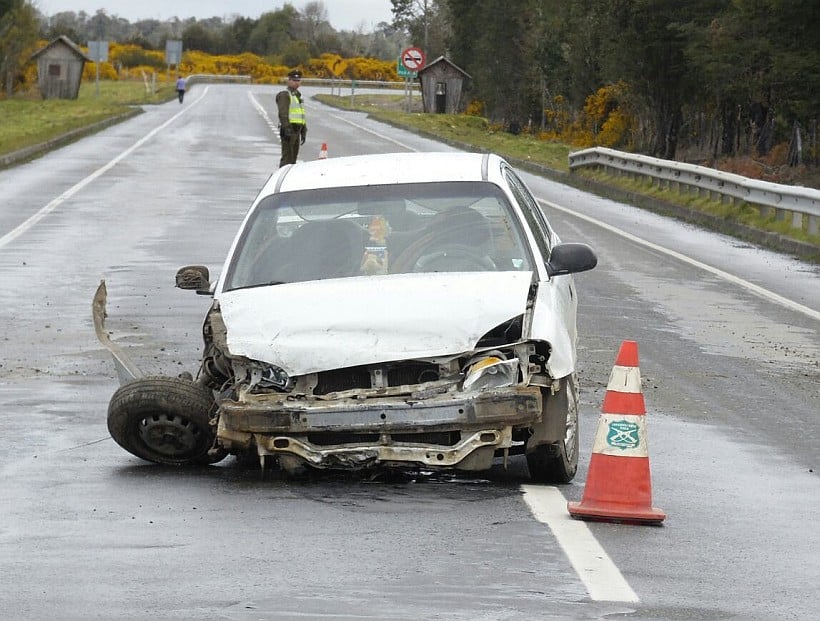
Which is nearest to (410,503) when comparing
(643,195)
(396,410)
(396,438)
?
(396,438)

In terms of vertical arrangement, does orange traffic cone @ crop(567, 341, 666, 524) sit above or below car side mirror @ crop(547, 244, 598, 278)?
below

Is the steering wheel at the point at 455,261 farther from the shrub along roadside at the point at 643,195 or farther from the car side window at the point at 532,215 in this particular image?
the shrub along roadside at the point at 643,195

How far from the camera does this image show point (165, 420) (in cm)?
781

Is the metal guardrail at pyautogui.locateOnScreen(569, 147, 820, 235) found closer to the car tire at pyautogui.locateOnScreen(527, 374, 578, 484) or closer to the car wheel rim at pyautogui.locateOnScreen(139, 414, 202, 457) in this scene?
the car tire at pyautogui.locateOnScreen(527, 374, 578, 484)

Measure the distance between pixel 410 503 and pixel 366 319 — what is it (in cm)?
87

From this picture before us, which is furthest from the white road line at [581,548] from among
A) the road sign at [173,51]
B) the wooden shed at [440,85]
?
the road sign at [173,51]

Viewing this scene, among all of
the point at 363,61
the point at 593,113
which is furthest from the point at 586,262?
the point at 363,61

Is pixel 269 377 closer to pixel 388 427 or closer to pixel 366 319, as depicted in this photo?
pixel 366 319

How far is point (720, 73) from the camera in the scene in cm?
4291

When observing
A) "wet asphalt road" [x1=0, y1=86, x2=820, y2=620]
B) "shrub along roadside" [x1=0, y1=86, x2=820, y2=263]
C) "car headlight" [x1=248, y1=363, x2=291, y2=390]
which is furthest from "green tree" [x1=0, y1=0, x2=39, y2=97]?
"car headlight" [x1=248, y1=363, x2=291, y2=390]

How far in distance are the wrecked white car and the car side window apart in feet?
0.18

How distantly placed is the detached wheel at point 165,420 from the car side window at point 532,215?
2009 millimetres

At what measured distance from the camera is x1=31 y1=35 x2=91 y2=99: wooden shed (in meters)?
93.4

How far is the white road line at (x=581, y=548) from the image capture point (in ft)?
18.6
